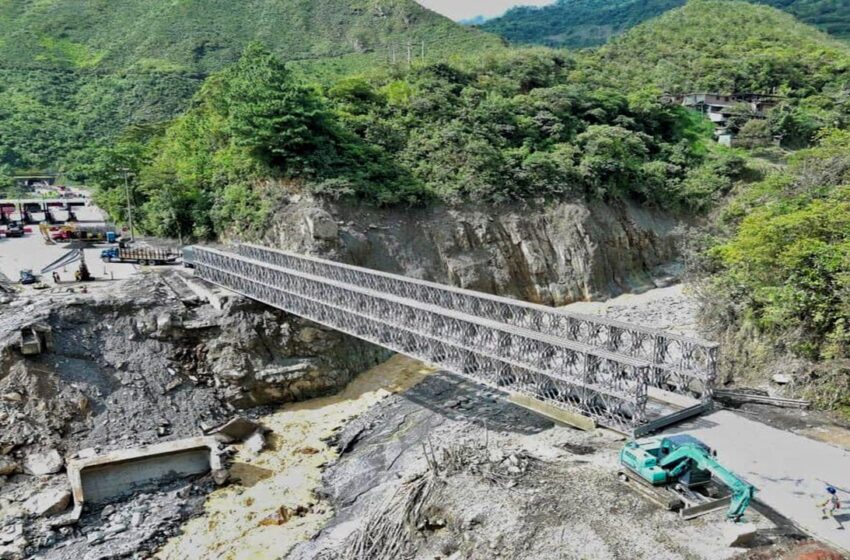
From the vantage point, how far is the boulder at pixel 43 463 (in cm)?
1920

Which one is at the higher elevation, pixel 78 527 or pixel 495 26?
pixel 495 26

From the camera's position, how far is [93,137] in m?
62.5

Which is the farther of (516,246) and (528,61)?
(528,61)

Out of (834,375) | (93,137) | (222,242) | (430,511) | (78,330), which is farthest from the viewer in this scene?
(93,137)

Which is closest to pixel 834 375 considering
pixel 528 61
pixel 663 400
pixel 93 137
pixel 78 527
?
pixel 663 400

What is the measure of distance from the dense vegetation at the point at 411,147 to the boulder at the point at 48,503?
17.6m

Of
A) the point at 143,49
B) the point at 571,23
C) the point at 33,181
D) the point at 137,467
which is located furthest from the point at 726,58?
the point at 571,23

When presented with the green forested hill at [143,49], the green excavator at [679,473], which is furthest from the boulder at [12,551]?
the green forested hill at [143,49]

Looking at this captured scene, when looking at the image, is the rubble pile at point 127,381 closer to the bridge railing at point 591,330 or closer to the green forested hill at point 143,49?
the bridge railing at point 591,330

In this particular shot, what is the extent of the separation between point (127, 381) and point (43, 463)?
4308 mm

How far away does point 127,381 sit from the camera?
2289cm

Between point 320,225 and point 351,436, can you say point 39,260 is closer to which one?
point 320,225

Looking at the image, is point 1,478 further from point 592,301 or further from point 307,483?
point 592,301

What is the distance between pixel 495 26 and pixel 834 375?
14973cm
